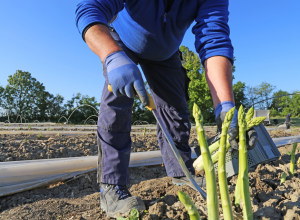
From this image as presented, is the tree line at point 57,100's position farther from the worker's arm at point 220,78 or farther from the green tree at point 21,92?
the worker's arm at point 220,78

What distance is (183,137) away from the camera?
1.93 m

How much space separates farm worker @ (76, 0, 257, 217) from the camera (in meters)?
1.19

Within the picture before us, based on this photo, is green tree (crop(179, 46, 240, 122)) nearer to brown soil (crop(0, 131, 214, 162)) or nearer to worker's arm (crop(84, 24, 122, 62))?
brown soil (crop(0, 131, 214, 162))

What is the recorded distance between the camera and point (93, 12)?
1.21 m

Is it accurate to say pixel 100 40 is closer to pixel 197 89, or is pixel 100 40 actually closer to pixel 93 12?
pixel 93 12

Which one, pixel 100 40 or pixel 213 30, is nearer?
pixel 100 40

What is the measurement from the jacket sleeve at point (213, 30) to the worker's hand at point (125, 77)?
0.58 meters

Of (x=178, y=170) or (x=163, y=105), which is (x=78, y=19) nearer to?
(x=163, y=105)

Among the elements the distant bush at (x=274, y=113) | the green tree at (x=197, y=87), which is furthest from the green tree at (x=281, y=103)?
the green tree at (x=197, y=87)

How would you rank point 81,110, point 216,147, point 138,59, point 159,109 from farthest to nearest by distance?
point 81,110 → point 159,109 → point 138,59 → point 216,147

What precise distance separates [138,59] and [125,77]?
71 centimetres

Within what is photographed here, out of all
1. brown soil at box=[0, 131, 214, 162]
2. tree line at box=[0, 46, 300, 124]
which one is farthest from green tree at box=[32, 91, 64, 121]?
brown soil at box=[0, 131, 214, 162]

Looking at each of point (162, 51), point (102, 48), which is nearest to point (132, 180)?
point (162, 51)

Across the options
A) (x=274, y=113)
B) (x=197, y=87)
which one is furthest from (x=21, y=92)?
(x=274, y=113)
